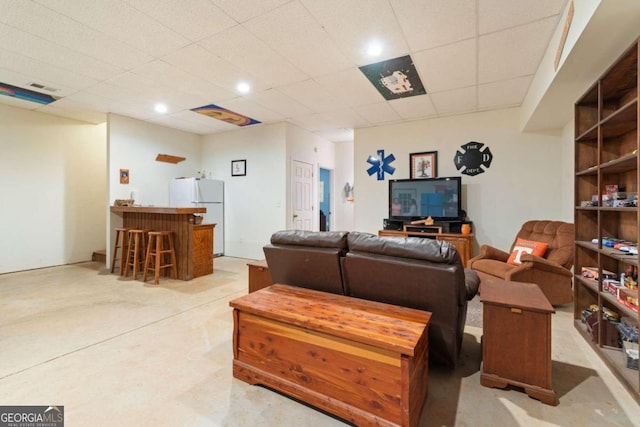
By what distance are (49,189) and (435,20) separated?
20.3 ft

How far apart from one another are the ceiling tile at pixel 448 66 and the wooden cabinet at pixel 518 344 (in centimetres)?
229

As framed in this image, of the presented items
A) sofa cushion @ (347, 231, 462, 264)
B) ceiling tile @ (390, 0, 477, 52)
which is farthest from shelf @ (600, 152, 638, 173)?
ceiling tile @ (390, 0, 477, 52)

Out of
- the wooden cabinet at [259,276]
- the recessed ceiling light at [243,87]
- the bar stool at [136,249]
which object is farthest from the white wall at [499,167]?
the bar stool at [136,249]

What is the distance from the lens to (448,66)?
123 inches

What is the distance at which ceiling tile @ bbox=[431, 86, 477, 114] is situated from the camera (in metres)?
3.80

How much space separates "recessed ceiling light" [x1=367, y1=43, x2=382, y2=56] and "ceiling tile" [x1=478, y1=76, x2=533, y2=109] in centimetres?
161

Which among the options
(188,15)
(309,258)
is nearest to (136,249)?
(188,15)

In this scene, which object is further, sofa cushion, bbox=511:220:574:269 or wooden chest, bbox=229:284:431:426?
sofa cushion, bbox=511:220:574:269

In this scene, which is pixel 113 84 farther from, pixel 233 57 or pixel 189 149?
pixel 189 149

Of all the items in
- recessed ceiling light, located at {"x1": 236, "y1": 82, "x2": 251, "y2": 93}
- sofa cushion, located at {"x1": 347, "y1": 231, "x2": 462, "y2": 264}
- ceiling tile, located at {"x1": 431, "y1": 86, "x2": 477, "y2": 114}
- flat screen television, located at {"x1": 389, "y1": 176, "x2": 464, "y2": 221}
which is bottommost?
sofa cushion, located at {"x1": 347, "y1": 231, "x2": 462, "y2": 264}

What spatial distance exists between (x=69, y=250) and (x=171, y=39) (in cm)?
461

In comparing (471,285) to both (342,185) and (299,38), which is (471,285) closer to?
(299,38)

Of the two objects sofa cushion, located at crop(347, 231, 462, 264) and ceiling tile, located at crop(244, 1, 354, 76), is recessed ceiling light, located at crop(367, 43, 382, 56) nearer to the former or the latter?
ceiling tile, located at crop(244, 1, 354, 76)

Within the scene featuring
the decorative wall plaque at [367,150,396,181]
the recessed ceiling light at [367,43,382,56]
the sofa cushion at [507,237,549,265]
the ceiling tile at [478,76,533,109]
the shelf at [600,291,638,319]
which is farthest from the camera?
the decorative wall plaque at [367,150,396,181]
